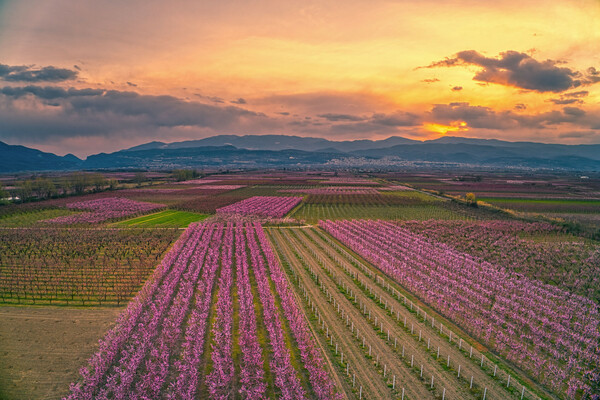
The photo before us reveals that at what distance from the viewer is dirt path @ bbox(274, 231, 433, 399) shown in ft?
59.0

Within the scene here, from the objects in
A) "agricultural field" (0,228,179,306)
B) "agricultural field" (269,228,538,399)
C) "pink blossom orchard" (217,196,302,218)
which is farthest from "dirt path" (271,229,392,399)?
"pink blossom orchard" (217,196,302,218)

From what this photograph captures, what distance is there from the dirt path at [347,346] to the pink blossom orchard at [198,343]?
1839mm

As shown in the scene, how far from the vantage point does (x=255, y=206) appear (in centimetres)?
8288

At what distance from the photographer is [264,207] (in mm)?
81812

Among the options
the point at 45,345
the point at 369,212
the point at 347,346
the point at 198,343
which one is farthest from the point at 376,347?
the point at 369,212

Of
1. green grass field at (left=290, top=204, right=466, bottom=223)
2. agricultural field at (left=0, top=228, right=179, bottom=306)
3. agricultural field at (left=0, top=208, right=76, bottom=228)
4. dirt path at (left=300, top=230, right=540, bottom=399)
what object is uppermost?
agricultural field at (left=0, top=208, right=76, bottom=228)

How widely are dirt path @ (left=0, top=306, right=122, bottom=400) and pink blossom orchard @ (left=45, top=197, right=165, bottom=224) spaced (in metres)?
45.8

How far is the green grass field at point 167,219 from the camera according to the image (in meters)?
64.6

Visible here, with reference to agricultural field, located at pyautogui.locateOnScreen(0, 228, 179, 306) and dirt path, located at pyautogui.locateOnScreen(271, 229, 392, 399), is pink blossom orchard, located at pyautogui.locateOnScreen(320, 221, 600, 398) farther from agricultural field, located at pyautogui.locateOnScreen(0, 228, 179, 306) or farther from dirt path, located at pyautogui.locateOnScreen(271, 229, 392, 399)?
agricultural field, located at pyautogui.locateOnScreen(0, 228, 179, 306)

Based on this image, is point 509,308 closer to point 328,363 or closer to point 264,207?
point 328,363

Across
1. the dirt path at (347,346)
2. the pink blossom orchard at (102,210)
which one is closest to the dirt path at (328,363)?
the dirt path at (347,346)

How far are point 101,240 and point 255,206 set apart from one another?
125ft

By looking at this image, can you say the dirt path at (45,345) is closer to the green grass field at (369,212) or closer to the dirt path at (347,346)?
the dirt path at (347,346)

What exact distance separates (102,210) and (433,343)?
81.3m
